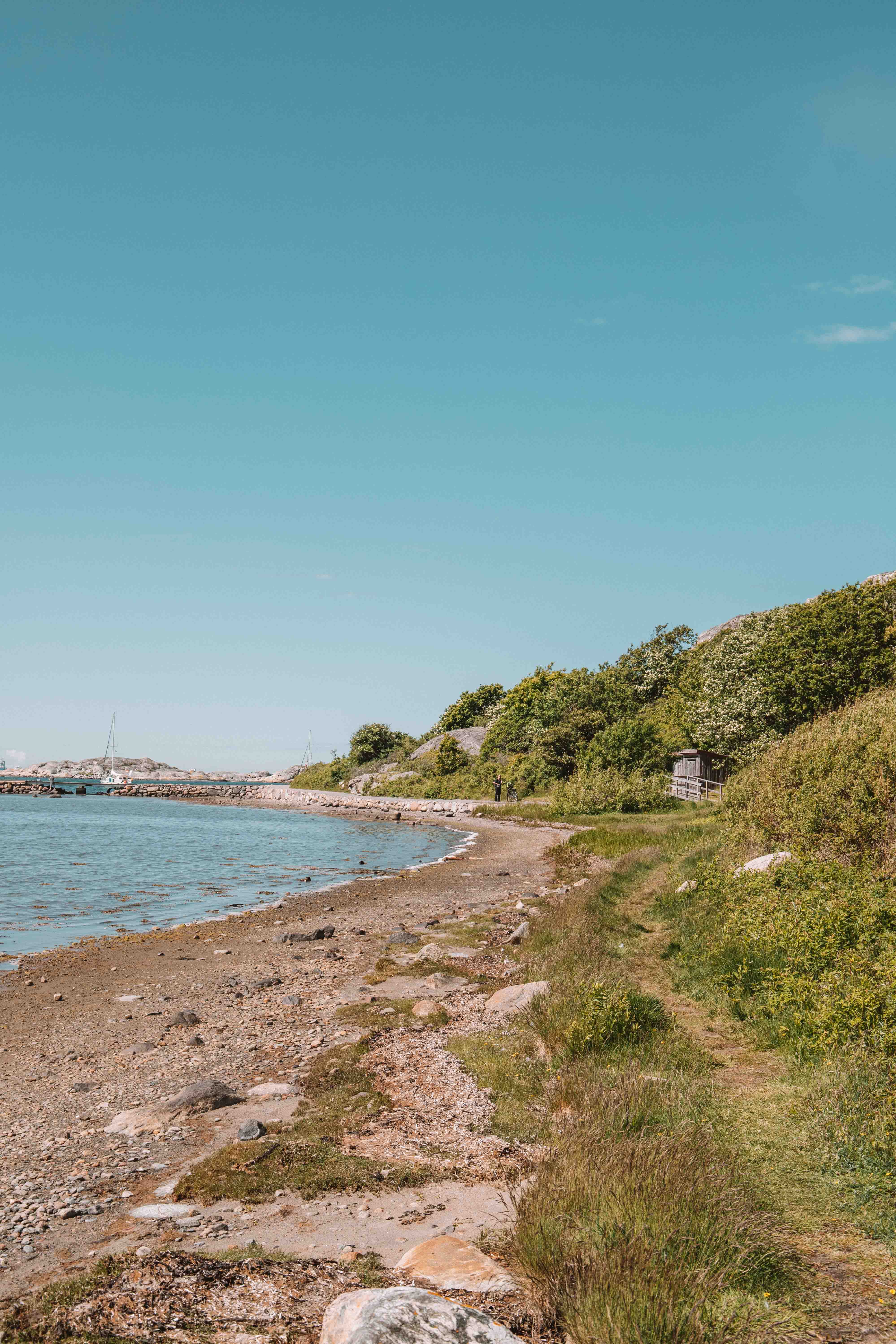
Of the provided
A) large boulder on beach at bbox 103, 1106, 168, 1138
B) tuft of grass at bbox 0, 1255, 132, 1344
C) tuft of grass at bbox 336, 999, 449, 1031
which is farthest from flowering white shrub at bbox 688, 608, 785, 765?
tuft of grass at bbox 0, 1255, 132, 1344

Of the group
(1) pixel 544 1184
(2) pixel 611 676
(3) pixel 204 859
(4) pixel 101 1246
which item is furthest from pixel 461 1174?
(2) pixel 611 676

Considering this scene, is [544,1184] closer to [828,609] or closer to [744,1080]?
[744,1080]

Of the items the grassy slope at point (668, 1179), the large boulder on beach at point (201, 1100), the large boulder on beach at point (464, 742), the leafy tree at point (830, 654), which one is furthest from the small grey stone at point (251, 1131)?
the large boulder on beach at point (464, 742)

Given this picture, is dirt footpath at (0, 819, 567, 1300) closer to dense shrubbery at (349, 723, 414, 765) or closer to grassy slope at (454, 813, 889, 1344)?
grassy slope at (454, 813, 889, 1344)

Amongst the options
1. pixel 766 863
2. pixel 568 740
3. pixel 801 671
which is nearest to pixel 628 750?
pixel 568 740

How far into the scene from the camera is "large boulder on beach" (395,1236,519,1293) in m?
4.60

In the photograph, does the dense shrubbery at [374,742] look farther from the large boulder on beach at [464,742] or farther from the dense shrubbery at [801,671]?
the dense shrubbery at [801,671]

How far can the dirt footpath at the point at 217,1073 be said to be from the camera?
230 inches

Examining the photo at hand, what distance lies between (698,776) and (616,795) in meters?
5.89

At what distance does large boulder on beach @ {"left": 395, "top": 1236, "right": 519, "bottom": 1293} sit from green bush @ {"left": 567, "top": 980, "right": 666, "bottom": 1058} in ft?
12.2

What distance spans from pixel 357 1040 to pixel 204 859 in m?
28.0

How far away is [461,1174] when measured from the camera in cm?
646

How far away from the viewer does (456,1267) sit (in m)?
4.79

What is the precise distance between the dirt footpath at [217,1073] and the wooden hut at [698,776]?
3214 centimetres
